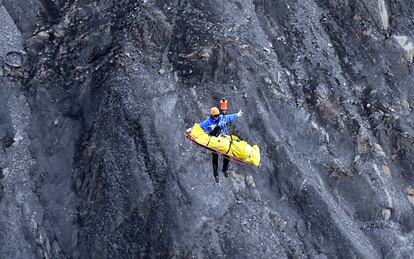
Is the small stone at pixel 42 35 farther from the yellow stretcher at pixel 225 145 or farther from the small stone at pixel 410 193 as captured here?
the small stone at pixel 410 193

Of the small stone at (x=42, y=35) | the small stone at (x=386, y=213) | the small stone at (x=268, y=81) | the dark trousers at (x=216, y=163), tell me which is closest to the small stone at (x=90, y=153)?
the dark trousers at (x=216, y=163)

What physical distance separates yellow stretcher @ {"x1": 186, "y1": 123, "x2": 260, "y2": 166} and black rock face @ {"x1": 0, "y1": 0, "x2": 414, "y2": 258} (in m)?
4.20

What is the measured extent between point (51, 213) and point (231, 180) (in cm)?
770

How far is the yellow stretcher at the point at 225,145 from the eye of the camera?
22.6 meters

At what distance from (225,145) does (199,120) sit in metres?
5.45

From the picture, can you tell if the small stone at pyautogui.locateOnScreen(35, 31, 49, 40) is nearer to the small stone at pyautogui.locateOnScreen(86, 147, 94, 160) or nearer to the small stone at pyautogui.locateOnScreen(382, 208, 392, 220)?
the small stone at pyautogui.locateOnScreen(86, 147, 94, 160)

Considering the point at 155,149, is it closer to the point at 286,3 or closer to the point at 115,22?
the point at 115,22

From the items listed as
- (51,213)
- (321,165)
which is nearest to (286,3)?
(321,165)

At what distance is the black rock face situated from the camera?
87.4ft

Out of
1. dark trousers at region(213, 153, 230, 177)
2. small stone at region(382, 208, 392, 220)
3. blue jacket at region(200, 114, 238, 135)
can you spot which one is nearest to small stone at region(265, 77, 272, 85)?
dark trousers at region(213, 153, 230, 177)

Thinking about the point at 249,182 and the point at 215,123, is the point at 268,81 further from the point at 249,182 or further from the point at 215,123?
the point at 215,123

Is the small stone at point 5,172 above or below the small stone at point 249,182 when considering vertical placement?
above

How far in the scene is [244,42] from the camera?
97.9ft

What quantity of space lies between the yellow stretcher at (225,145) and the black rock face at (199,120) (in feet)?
13.8
